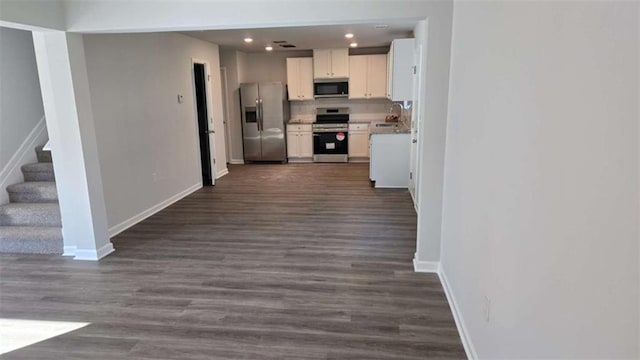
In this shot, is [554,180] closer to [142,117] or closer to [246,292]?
[246,292]

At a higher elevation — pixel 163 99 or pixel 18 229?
pixel 163 99

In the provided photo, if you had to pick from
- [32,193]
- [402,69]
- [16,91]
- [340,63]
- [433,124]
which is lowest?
[32,193]

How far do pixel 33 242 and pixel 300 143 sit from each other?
5.57 metres

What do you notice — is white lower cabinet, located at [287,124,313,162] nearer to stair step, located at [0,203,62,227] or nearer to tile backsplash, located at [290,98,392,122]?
tile backsplash, located at [290,98,392,122]

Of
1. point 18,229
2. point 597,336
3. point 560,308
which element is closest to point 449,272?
point 560,308

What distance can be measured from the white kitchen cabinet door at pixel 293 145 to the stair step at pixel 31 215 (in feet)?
16.8

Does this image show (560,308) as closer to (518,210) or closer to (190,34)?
(518,210)

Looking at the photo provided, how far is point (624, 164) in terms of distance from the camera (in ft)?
3.05

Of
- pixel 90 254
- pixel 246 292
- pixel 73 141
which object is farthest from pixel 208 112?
pixel 246 292

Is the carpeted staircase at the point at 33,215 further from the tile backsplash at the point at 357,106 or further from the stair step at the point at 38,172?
the tile backsplash at the point at 357,106

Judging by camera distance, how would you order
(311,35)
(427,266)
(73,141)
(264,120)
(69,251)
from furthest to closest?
(264,120) → (311,35) → (69,251) → (73,141) → (427,266)

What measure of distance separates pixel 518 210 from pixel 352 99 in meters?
7.49

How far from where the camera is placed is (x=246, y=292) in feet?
10.1

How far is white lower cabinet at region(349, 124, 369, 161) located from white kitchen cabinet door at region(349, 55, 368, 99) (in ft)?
2.18
